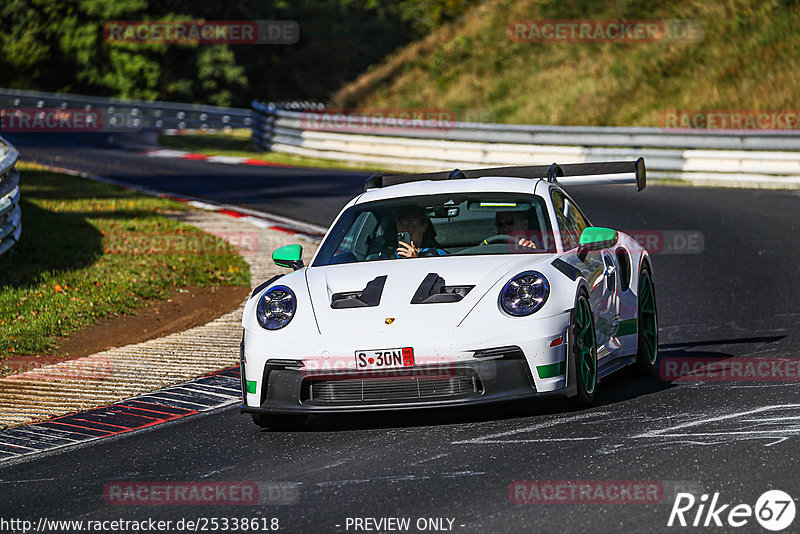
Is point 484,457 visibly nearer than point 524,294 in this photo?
Yes

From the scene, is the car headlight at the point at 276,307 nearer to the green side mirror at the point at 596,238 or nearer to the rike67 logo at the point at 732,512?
the green side mirror at the point at 596,238

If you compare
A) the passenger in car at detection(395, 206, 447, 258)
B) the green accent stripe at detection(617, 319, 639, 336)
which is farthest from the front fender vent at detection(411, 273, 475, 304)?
the green accent stripe at detection(617, 319, 639, 336)

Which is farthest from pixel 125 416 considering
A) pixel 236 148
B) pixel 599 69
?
pixel 599 69

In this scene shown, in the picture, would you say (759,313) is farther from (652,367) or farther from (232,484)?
(232,484)

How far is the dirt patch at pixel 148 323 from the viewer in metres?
10.1

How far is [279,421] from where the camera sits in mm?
7336

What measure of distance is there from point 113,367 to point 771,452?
17.5 feet

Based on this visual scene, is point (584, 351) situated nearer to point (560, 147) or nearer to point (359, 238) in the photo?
point (359, 238)

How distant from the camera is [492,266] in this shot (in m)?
7.34

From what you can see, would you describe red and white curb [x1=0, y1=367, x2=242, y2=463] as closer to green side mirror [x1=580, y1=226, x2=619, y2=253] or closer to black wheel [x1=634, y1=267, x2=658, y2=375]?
green side mirror [x1=580, y1=226, x2=619, y2=253]

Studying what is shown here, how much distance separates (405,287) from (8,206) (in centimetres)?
721

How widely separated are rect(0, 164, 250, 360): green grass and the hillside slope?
13918 mm

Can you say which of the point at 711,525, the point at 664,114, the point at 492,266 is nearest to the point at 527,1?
the point at 664,114

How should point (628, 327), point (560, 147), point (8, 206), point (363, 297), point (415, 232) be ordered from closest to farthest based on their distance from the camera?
1. point (363, 297)
2. point (415, 232)
3. point (628, 327)
4. point (8, 206)
5. point (560, 147)
